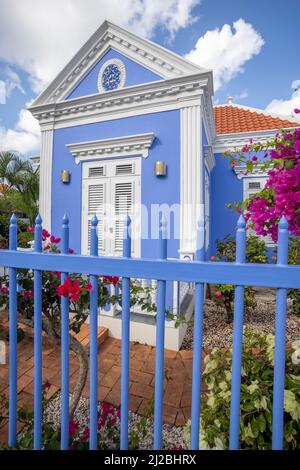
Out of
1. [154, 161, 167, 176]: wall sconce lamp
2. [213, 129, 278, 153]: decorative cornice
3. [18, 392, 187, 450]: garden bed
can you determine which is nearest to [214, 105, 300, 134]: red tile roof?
[213, 129, 278, 153]: decorative cornice

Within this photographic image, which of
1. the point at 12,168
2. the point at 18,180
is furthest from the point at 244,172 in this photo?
the point at 12,168

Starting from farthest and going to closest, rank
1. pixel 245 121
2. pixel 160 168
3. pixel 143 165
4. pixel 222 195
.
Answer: pixel 245 121 < pixel 222 195 < pixel 143 165 < pixel 160 168

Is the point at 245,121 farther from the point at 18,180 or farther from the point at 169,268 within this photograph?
the point at 18,180

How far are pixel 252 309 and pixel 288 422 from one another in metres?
4.29

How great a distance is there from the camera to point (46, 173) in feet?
18.3

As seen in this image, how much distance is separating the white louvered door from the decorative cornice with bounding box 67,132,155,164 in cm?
16

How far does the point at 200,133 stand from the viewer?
169 inches

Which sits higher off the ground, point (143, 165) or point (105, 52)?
point (105, 52)

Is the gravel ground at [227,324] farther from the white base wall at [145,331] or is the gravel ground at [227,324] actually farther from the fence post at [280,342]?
the fence post at [280,342]

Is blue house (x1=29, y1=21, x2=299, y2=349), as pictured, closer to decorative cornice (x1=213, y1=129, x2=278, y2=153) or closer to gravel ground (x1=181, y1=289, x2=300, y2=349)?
gravel ground (x1=181, y1=289, x2=300, y2=349)

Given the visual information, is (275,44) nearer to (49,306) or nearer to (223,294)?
(223,294)

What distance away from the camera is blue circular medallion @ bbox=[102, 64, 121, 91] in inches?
195

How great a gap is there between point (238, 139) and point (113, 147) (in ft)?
14.6
